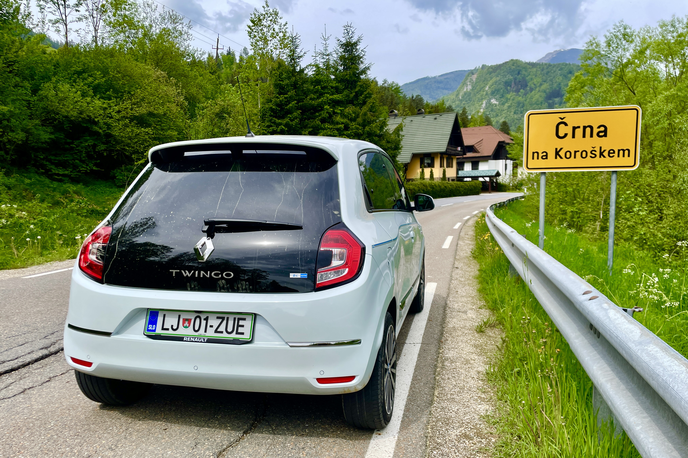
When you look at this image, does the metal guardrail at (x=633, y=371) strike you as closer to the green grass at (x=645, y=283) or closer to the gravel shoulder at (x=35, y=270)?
the green grass at (x=645, y=283)

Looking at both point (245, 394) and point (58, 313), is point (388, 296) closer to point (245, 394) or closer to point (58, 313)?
point (245, 394)

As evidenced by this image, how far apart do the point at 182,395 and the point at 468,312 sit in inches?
135

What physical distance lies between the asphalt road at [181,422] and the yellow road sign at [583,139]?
3.70m

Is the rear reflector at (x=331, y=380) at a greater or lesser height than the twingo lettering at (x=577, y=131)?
lesser

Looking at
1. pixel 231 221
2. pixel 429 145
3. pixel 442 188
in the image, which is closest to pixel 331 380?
pixel 231 221

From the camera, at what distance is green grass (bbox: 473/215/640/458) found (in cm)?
234

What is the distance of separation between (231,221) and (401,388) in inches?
69.7

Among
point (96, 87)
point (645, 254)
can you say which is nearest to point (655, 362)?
point (645, 254)

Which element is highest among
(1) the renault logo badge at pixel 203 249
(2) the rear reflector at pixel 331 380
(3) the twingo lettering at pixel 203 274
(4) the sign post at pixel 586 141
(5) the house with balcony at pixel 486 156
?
(5) the house with balcony at pixel 486 156

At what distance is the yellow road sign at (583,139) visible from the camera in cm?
602

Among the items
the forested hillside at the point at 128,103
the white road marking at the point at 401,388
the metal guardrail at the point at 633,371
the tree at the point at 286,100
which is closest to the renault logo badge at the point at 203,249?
the white road marking at the point at 401,388

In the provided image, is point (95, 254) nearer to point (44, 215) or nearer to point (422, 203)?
point (422, 203)

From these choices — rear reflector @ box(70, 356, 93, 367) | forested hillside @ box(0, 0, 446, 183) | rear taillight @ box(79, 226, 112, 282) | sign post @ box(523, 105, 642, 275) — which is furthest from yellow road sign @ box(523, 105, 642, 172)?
forested hillside @ box(0, 0, 446, 183)

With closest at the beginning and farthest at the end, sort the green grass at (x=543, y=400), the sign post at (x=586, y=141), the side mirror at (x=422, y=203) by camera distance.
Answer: the green grass at (x=543, y=400) < the side mirror at (x=422, y=203) < the sign post at (x=586, y=141)
